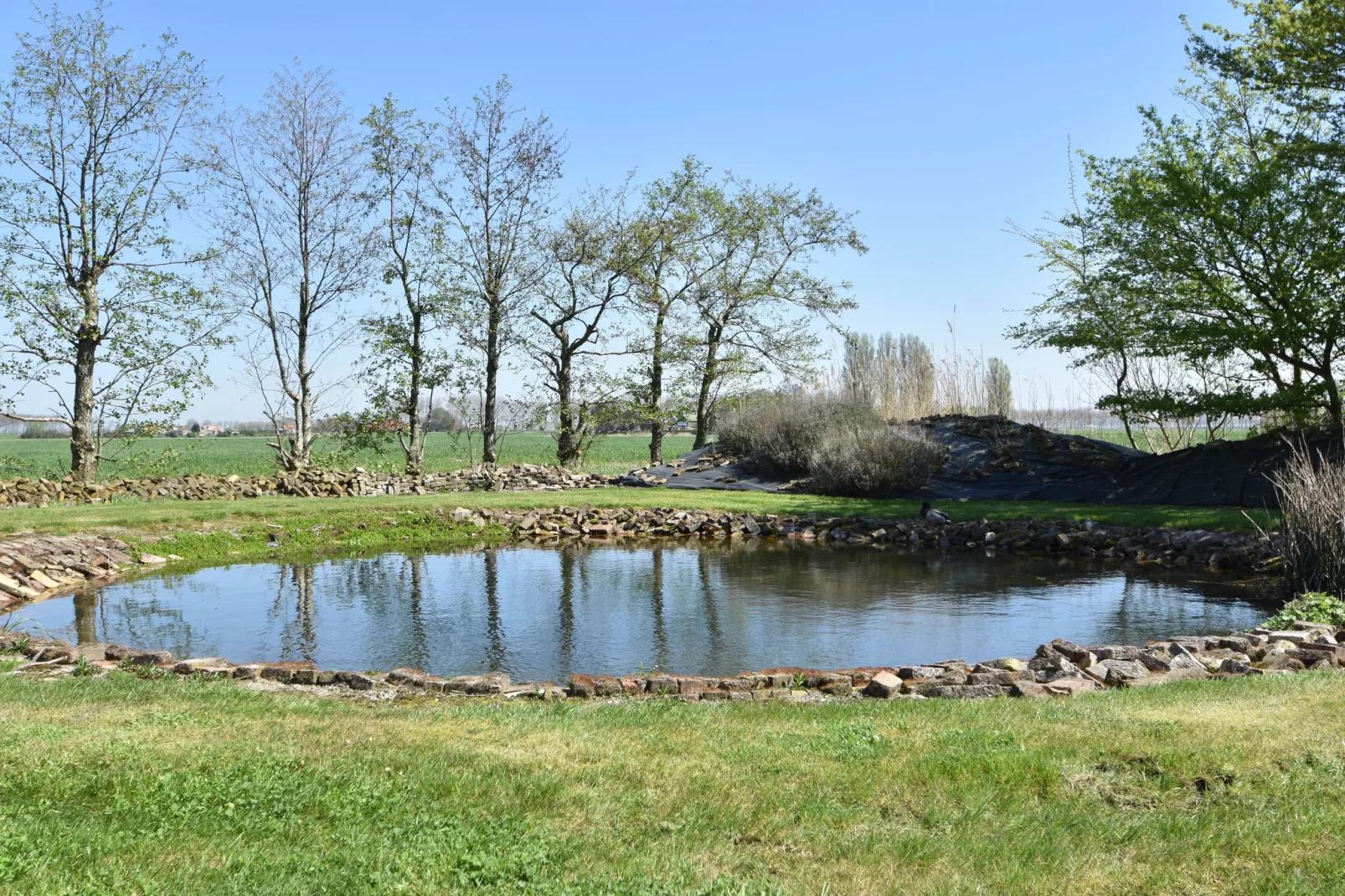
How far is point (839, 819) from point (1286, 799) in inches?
68.4

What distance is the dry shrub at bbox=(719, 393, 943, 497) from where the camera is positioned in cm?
1869

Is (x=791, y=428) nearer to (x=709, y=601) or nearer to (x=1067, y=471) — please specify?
(x=1067, y=471)

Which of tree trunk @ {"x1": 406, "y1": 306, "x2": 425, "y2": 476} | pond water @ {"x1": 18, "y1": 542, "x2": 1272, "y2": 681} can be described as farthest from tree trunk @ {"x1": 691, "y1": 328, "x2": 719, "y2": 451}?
pond water @ {"x1": 18, "y1": 542, "x2": 1272, "y2": 681}

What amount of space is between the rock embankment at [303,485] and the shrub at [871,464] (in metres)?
5.01

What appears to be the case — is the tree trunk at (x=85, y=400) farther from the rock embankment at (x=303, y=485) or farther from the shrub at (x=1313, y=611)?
the shrub at (x=1313, y=611)

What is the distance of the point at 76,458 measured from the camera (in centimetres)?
1841

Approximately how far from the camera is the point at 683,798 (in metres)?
3.77

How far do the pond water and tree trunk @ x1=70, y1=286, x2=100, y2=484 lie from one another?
301 inches

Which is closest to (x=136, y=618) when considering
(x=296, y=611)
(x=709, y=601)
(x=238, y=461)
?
(x=296, y=611)

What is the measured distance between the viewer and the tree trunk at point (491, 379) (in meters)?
22.0

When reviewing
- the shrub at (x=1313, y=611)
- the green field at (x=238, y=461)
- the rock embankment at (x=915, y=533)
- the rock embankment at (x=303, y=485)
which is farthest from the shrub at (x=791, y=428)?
the shrub at (x=1313, y=611)

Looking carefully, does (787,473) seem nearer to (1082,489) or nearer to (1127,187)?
(1082,489)

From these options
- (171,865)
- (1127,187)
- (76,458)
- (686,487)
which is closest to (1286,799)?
(171,865)

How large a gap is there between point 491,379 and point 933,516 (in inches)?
435
